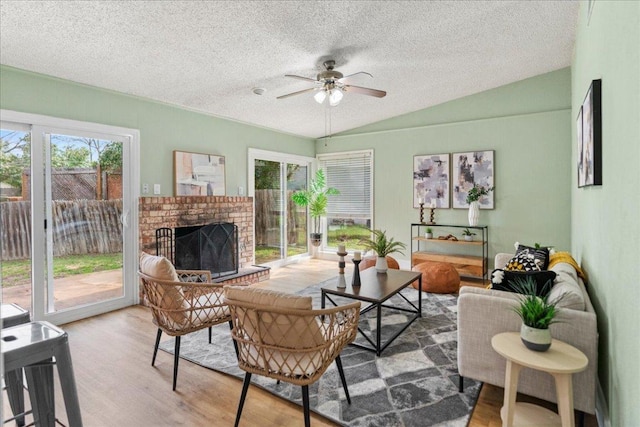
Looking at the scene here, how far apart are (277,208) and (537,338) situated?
16.8 feet

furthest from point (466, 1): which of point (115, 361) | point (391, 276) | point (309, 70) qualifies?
point (115, 361)

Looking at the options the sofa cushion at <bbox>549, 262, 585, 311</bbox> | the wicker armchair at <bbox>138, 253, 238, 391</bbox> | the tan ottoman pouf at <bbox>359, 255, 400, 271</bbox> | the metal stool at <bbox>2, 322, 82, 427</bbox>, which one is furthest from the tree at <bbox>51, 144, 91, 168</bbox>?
the sofa cushion at <bbox>549, 262, 585, 311</bbox>

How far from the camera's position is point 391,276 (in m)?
3.72

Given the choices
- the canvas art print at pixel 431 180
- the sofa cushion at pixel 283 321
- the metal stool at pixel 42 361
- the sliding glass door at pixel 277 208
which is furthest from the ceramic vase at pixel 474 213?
the metal stool at pixel 42 361

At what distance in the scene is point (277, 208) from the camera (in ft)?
21.5

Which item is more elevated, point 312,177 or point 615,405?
point 312,177

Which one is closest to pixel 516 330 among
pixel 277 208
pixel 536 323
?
pixel 536 323

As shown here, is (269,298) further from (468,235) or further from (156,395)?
(468,235)

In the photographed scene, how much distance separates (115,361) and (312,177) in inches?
202

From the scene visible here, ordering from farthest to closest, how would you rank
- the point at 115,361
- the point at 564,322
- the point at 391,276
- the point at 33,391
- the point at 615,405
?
the point at 391,276
the point at 115,361
the point at 564,322
the point at 615,405
the point at 33,391

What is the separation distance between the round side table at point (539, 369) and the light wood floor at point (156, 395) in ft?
0.67

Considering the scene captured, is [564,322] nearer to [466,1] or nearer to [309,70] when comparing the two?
[466,1]

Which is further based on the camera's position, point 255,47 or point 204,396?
point 255,47

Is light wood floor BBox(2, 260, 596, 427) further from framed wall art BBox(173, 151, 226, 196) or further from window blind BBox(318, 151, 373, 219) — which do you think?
window blind BBox(318, 151, 373, 219)
